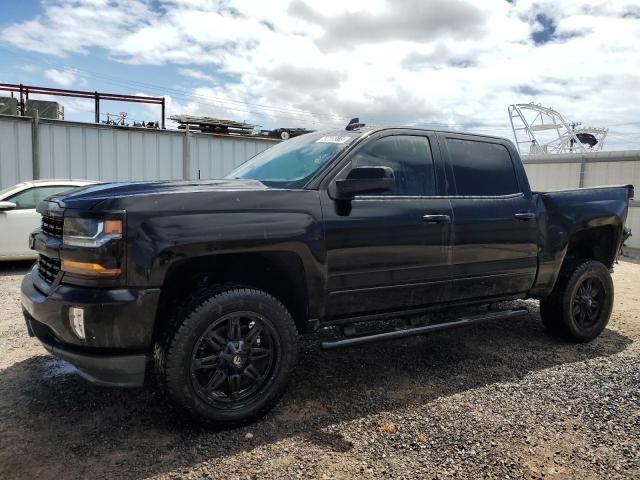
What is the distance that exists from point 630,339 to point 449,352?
2.04 m

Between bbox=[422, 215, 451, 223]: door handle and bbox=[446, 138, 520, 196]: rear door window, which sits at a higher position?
bbox=[446, 138, 520, 196]: rear door window

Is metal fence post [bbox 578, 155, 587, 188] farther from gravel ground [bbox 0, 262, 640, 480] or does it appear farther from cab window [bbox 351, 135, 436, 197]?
cab window [bbox 351, 135, 436, 197]

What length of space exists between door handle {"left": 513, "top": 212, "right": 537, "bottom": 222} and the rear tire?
33.1 inches

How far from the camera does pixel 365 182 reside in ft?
10.7

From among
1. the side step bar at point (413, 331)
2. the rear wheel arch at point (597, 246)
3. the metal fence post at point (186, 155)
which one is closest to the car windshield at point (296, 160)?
the side step bar at point (413, 331)

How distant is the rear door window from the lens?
13.5 ft

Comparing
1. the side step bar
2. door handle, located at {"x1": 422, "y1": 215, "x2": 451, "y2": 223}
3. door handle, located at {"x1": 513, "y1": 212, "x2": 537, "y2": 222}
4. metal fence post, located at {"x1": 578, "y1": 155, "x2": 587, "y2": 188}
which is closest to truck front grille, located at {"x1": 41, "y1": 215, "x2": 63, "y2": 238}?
the side step bar

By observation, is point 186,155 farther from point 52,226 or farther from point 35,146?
point 52,226

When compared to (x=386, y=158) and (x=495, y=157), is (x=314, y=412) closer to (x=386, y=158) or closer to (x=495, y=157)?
(x=386, y=158)

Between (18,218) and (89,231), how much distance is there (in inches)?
241

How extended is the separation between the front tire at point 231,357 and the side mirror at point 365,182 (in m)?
0.84

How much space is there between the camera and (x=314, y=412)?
3359 millimetres

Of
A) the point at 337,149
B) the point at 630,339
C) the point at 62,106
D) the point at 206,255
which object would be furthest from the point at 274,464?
the point at 62,106

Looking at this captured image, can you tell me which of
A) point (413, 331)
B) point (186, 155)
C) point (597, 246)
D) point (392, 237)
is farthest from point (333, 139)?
point (186, 155)
